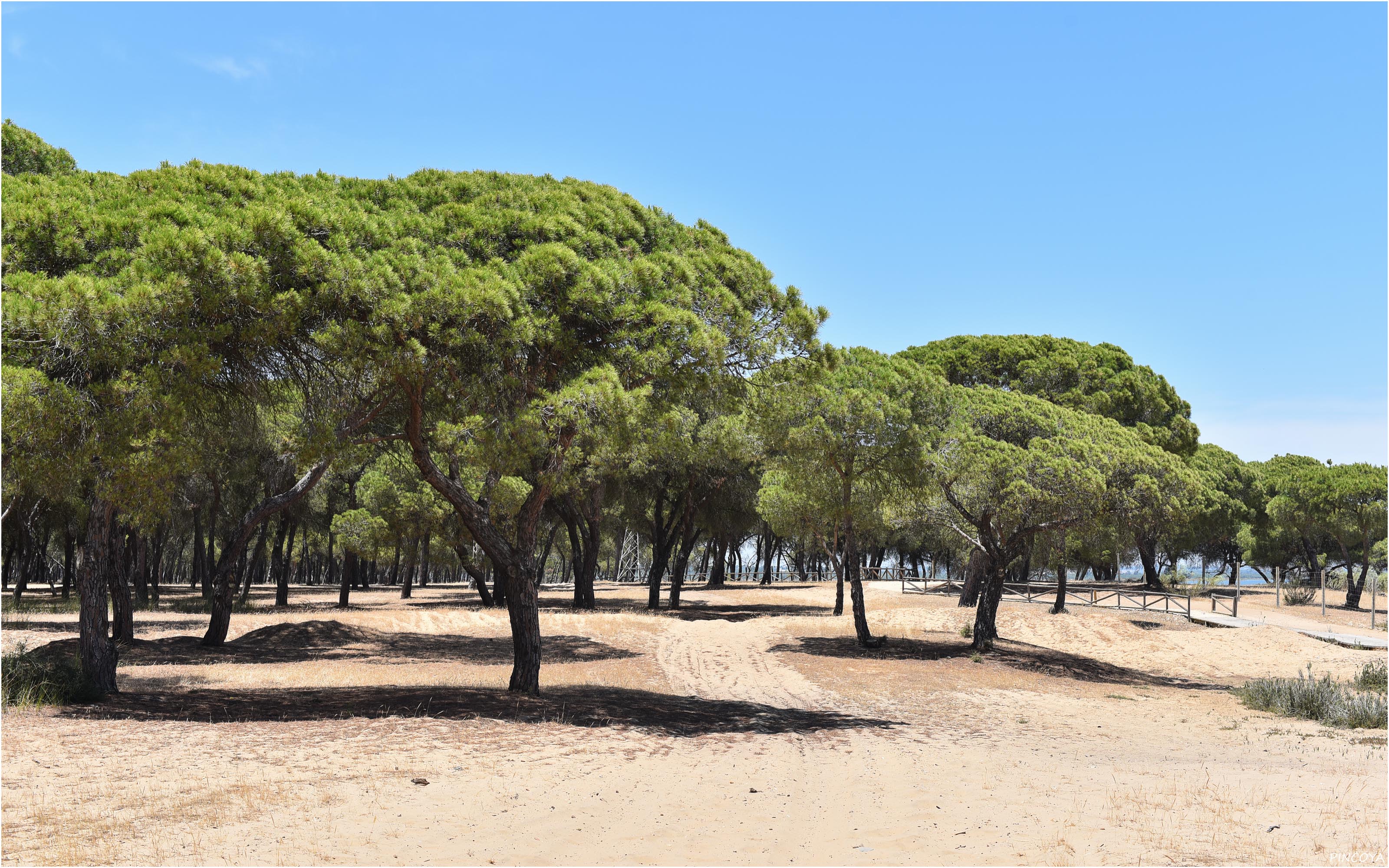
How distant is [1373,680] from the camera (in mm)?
17062

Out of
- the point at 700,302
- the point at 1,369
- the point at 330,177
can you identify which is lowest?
the point at 1,369

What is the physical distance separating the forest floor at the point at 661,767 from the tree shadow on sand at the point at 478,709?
0.07m

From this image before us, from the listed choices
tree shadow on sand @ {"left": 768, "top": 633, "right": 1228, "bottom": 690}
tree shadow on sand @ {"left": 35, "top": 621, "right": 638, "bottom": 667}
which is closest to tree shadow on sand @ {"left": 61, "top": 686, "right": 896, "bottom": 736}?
tree shadow on sand @ {"left": 35, "top": 621, "right": 638, "bottom": 667}

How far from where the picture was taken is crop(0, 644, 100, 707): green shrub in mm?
9992

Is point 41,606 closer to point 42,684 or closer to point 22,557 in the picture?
point 22,557

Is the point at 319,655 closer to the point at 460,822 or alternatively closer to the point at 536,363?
the point at 536,363

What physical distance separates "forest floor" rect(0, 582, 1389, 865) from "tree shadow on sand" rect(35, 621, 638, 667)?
0.16 metres

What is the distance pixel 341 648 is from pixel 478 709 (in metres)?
9.90

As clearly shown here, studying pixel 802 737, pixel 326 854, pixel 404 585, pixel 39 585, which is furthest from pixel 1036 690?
pixel 39 585

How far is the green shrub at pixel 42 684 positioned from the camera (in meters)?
9.99

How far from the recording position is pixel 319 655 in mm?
18234

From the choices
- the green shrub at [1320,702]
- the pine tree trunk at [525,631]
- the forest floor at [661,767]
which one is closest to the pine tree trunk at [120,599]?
the forest floor at [661,767]

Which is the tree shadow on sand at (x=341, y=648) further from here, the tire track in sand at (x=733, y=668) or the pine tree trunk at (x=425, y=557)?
the pine tree trunk at (x=425, y=557)

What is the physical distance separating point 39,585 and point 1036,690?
190ft
